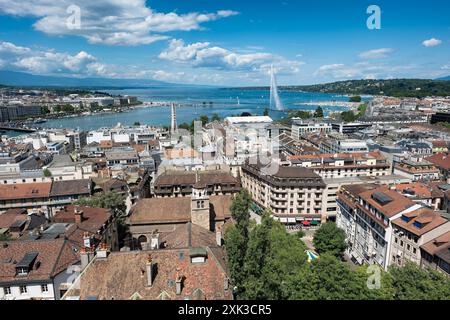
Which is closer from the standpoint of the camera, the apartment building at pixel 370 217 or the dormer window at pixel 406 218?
the dormer window at pixel 406 218

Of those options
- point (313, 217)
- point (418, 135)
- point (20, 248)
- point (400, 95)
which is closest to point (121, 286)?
point (20, 248)

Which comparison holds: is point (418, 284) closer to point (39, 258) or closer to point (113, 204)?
point (39, 258)

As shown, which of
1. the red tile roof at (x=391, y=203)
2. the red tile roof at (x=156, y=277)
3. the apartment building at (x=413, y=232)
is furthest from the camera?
the red tile roof at (x=391, y=203)

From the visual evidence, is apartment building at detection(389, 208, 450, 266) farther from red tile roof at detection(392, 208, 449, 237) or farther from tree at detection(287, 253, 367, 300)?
tree at detection(287, 253, 367, 300)

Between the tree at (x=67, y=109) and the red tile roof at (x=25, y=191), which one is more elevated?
the tree at (x=67, y=109)

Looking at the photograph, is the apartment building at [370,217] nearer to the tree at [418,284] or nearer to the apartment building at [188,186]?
the tree at [418,284]

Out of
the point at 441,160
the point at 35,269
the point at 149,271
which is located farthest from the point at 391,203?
the point at 441,160

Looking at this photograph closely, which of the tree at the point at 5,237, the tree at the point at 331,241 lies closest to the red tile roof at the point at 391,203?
the tree at the point at 331,241
